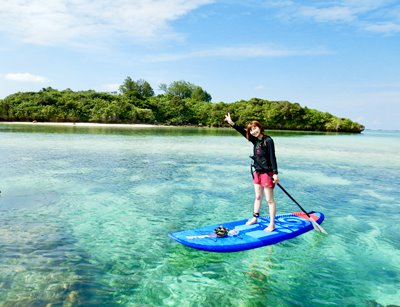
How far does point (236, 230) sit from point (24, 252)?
462 cm

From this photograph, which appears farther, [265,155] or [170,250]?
[265,155]

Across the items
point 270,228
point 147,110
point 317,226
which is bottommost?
point 317,226

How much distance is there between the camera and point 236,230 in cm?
784

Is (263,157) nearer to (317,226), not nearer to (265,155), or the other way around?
(265,155)

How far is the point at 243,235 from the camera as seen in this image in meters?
7.63

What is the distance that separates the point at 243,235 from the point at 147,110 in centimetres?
9197

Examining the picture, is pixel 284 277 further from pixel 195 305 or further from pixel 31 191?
pixel 31 191

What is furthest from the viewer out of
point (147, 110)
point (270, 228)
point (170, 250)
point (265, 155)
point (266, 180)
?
point (147, 110)

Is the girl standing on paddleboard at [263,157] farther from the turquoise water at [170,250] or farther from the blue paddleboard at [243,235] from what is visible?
the turquoise water at [170,250]

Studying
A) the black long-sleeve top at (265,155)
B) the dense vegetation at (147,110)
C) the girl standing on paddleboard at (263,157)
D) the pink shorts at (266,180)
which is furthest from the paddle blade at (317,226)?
the dense vegetation at (147,110)

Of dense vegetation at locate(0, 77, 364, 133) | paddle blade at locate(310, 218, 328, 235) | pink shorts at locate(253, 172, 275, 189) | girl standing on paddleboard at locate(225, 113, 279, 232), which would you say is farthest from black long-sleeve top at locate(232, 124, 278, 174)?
dense vegetation at locate(0, 77, 364, 133)

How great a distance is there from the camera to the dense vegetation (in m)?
87.5

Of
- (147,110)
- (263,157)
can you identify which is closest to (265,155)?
(263,157)

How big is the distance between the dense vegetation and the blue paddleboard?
86865mm
